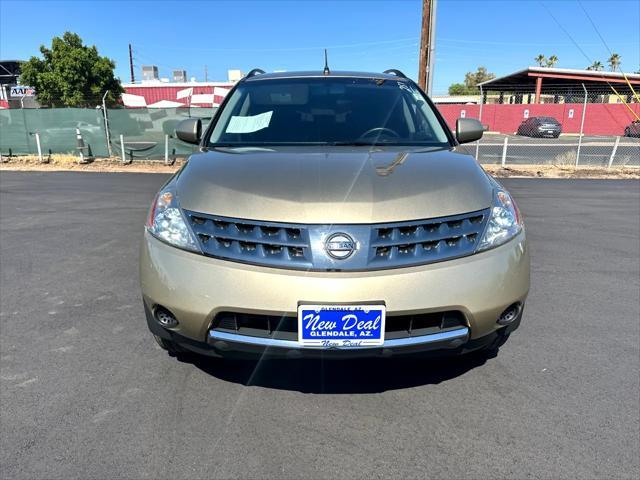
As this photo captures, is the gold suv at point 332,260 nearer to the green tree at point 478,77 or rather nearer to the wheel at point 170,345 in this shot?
the wheel at point 170,345

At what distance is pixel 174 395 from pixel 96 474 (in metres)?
0.57

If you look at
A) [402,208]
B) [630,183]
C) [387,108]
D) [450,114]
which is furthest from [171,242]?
[450,114]

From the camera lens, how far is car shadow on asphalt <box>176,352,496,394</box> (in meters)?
2.51

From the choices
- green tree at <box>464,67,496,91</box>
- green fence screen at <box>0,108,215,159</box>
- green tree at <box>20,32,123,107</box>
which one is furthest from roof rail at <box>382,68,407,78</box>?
green tree at <box>464,67,496,91</box>

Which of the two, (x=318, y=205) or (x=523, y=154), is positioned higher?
(x=318, y=205)

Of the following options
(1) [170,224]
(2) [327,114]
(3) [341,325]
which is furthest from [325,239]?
(2) [327,114]

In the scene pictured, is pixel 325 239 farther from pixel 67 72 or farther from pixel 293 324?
pixel 67 72

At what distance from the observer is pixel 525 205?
789cm

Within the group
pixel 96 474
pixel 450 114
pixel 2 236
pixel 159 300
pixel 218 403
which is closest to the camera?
pixel 96 474

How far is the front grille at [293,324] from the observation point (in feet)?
6.34

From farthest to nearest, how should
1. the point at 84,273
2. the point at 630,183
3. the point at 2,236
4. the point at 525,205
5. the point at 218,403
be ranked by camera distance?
1. the point at 630,183
2. the point at 525,205
3. the point at 2,236
4. the point at 84,273
5. the point at 218,403

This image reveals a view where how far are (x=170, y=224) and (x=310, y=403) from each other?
114cm

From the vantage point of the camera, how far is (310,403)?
2373 mm

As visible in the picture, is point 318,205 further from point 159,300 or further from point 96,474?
point 96,474
